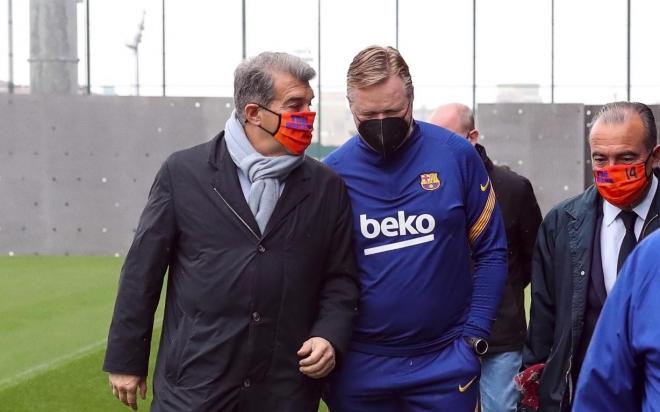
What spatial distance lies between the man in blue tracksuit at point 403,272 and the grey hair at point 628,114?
50cm

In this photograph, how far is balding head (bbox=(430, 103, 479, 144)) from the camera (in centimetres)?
546

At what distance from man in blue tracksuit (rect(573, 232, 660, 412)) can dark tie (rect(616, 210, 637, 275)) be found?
4.65ft

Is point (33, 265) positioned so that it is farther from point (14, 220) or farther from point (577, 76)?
point (577, 76)

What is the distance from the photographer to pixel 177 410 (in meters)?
3.57

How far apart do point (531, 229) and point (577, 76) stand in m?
16.0

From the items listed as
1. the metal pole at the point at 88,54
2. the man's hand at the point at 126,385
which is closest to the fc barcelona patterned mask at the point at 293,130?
the man's hand at the point at 126,385

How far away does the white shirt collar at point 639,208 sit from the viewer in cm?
368

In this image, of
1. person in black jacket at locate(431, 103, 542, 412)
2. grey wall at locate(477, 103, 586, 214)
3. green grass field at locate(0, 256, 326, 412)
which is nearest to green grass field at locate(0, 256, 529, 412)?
green grass field at locate(0, 256, 326, 412)

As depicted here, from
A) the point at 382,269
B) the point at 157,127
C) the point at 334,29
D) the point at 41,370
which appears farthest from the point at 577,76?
the point at 382,269

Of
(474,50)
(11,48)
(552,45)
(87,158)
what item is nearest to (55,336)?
(87,158)

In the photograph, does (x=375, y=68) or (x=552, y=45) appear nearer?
(x=375, y=68)

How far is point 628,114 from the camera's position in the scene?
365 centimetres

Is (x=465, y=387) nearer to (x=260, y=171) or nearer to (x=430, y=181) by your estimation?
(x=430, y=181)

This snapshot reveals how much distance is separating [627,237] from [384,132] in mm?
799
